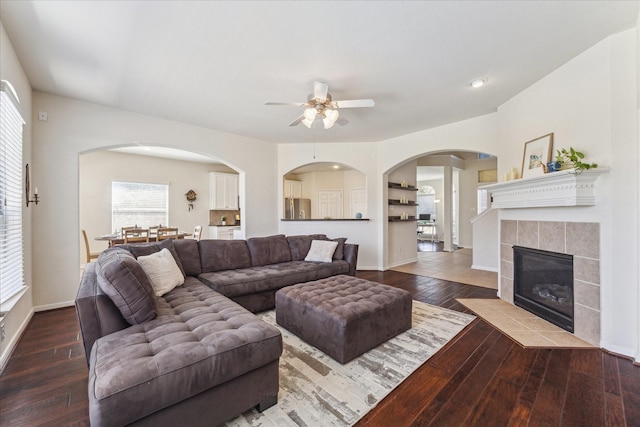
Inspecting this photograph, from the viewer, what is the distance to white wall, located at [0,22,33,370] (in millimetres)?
2137

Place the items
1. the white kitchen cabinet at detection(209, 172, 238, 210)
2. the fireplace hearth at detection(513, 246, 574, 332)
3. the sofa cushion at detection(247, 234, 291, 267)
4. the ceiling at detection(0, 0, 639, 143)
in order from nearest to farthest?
the ceiling at detection(0, 0, 639, 143), the fireplace hearth at detection(513, 246, 574, 332), the sofa cushion at detection(247, 234, 291, 267), the white kitchen cabinet at detection(209, 172, 238, 210)

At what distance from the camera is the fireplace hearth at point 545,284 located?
8.61ft

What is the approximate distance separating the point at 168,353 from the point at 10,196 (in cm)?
245

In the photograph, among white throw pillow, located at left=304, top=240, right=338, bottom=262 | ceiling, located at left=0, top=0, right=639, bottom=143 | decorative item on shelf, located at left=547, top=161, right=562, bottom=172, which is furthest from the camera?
white throw pillow, located at left=304, top=240, right=338, bottom=262

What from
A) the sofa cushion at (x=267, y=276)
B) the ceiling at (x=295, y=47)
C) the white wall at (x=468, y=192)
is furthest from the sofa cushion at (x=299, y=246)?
the white wall at (x=468, y=192)

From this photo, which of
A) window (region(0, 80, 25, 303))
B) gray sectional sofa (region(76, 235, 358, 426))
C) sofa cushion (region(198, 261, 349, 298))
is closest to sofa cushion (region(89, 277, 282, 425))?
gray sectional sofa (region(76, 235, 358, 426))

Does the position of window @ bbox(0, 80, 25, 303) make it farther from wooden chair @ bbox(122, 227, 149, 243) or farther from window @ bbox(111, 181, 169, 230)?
window @ bbox(111, 181, 169, 230)

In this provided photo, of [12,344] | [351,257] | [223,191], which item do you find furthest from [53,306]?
[223,191]

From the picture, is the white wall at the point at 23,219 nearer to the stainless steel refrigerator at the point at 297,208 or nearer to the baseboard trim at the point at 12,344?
the baseboard trim at the point at 12,344

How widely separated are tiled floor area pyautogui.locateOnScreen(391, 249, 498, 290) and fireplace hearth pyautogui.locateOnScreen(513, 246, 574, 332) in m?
0.93

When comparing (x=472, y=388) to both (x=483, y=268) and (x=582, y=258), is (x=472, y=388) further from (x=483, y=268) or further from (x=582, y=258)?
(x=483, y=268)

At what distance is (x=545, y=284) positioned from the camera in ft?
9.62

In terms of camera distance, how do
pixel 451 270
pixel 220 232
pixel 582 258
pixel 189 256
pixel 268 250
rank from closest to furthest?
pixel 582 258 → pixel 189 256 → pixel 268 250 → pixel 451 270 → pixel 220 232

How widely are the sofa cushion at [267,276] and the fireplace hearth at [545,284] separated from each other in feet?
7.37
